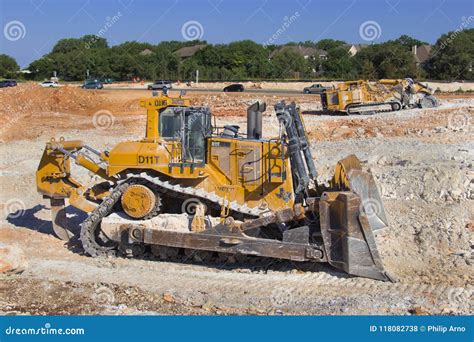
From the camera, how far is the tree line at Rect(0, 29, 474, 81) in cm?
5253

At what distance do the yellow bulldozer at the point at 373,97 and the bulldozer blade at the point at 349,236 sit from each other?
1995cm

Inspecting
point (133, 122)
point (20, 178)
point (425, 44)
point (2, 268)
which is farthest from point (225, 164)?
point (425, 44)

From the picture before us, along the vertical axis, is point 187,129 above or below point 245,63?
below

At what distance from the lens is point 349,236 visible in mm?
9680

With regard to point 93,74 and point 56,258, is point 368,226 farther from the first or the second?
point 93,74

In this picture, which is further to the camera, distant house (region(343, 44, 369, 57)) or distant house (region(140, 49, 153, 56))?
distant house (region(343, 44, 369, 57))

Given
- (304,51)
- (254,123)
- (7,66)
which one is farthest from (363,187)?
(7,66)

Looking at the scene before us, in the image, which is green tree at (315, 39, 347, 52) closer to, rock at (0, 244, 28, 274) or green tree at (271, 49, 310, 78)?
green tree at (271, 49, 310, 78)

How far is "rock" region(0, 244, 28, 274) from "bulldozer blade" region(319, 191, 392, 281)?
4624mm

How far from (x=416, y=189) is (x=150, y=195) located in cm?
587

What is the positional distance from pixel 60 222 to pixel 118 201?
177 cm

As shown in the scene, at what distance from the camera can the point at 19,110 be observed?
3241 cm

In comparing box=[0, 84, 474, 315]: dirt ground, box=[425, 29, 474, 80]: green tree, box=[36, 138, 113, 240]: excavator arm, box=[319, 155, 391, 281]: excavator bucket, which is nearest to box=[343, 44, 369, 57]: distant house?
box=[425, 29, 474, 80]: green tree

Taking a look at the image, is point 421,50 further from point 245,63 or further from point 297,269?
point 297,269
